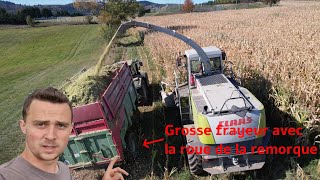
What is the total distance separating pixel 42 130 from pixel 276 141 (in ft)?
25.3

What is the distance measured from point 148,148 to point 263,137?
3.30m

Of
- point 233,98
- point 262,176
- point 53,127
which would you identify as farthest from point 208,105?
point 53,127

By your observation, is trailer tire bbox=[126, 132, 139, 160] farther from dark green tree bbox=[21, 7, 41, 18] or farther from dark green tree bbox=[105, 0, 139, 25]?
dark green tree bbox=[21, 7, 41, 18]

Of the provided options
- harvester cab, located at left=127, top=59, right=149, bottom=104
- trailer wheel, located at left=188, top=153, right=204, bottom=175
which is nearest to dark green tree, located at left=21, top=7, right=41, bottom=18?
harvester cab, located at left=127, top=59, right=149, bottom=104

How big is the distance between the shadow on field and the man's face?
20.4 feet

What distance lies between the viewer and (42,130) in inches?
70.2

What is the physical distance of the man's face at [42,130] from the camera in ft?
5.83

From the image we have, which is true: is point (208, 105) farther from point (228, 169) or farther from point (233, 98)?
point (228, 169)

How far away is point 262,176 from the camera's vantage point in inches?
288

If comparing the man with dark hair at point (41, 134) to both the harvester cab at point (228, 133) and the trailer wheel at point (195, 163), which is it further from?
the trailer wheel at point (195, 163)

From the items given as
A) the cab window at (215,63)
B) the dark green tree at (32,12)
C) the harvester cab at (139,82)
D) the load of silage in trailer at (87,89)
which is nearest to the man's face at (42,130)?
the load of silage in trailer at (87,89)

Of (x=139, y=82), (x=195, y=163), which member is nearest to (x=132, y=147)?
(x=195, y=163)

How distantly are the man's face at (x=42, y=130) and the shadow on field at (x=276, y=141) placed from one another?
6.21m

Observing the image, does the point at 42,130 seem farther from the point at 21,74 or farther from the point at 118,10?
the point at 118,10
